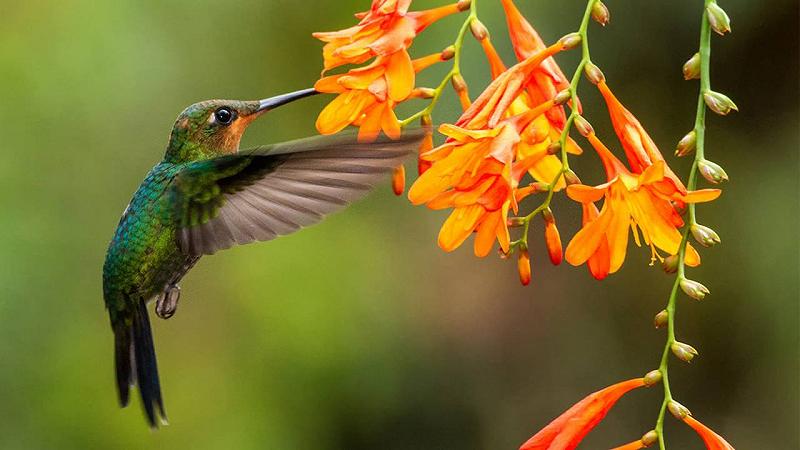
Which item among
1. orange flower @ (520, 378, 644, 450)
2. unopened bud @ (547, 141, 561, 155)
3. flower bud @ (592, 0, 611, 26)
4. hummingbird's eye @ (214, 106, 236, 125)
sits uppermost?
hummingbird's eye @ (214, 106, 236, 125)

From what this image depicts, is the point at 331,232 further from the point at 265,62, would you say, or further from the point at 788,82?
the point at 788,82

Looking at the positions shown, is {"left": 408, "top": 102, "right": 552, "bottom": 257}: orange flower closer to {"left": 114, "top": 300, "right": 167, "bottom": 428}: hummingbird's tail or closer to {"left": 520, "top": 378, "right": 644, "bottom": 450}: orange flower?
{"left": 520, "top": 378, "right": 644, "bottom": 450}: orange flower

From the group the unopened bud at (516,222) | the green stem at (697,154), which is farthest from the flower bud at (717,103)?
the unopened bud at (516,222)

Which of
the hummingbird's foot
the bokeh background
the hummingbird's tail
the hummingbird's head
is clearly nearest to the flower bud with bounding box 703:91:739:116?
the hummingbird's head

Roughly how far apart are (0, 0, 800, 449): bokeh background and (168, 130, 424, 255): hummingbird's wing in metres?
1.58

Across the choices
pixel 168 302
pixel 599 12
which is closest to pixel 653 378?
pixel 599 12

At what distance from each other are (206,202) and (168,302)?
0.84 ft

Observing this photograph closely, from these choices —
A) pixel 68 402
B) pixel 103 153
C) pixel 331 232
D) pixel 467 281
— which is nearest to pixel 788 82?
pixel 467 281

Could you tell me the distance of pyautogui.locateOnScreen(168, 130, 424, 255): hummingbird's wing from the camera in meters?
1.80

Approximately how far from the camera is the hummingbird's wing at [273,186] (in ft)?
5.91

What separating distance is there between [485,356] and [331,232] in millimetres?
798

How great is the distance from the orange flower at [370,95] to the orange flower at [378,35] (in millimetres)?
18

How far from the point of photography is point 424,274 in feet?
13.7

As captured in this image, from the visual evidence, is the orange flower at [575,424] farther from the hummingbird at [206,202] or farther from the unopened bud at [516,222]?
the hummingbird at [206,202]
